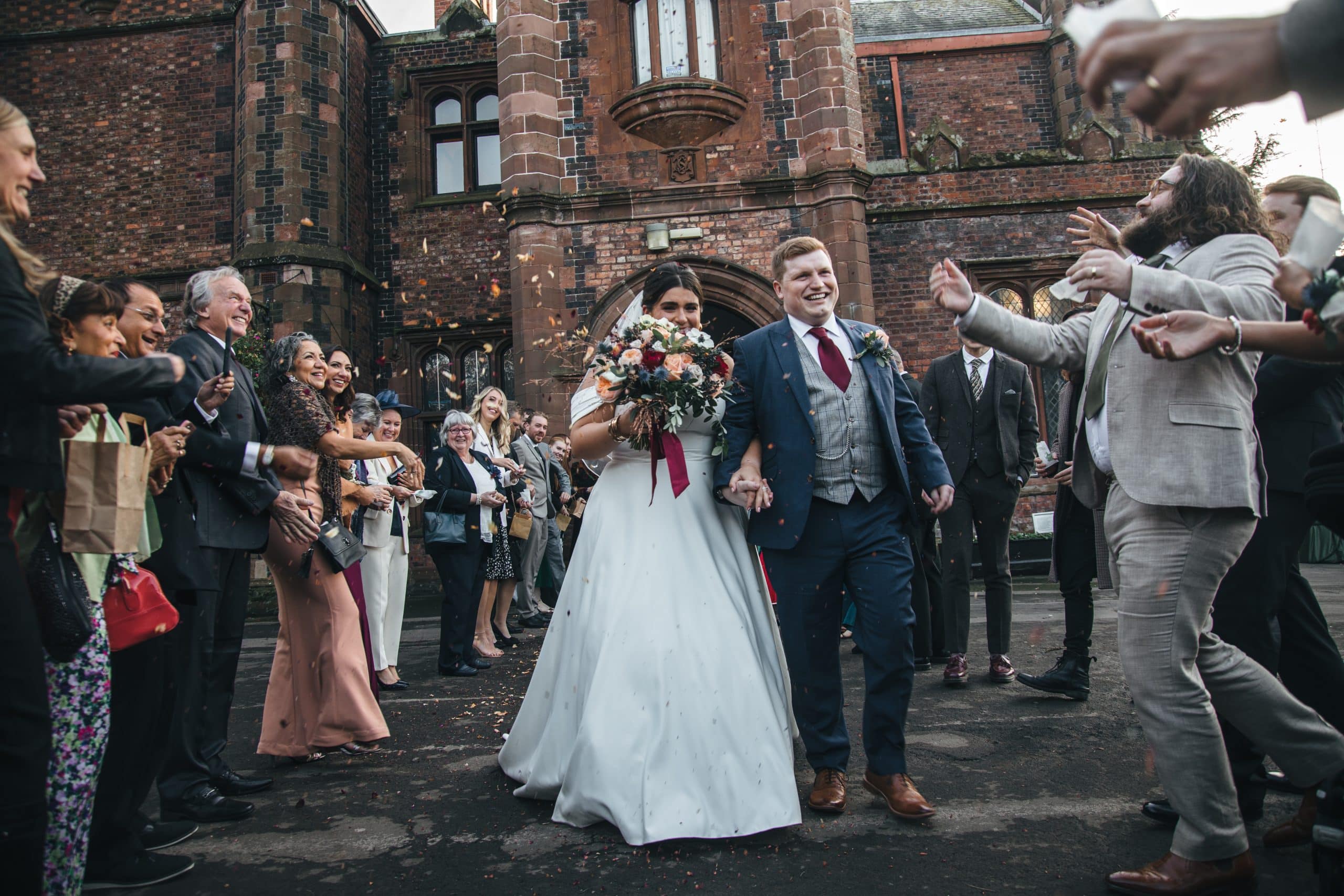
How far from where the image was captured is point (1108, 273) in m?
2.60

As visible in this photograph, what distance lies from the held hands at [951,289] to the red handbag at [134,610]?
8.72ft

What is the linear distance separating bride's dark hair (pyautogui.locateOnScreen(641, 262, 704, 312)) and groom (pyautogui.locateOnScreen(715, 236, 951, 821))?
15.1 inches

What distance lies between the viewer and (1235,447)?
8.68 feet

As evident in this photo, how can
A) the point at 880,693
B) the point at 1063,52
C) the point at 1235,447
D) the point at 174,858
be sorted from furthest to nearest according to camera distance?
1. the point at 1063,52
2. the point at 880,693
3. the point at 174,858
4. the point at 1235,447

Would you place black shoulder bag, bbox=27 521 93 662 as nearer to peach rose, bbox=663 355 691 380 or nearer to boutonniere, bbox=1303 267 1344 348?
peach rose, bbox=663 355 691 380

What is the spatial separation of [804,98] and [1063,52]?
7.47m

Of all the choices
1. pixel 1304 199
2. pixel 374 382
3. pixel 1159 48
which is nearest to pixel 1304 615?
pixel 1304 199

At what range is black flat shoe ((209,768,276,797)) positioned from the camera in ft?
12.5

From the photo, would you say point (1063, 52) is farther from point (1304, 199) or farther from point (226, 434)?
point (226, 434)

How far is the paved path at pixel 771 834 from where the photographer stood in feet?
8.86

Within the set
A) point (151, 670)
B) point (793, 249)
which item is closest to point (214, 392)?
point (151, 670)

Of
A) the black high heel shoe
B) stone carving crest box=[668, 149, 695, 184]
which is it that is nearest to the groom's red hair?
the black high heel shoe

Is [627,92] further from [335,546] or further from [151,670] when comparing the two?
[151,670]

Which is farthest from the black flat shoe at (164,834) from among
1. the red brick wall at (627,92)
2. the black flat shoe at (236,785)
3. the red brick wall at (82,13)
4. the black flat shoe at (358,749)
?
the red brick wall at (82,13)
